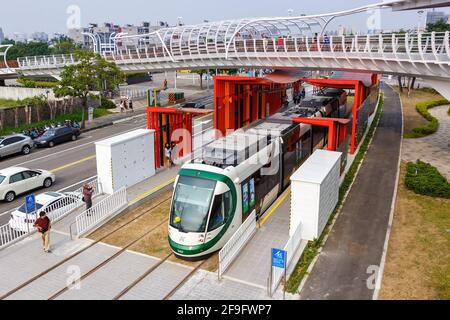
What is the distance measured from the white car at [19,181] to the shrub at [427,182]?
64.3ft

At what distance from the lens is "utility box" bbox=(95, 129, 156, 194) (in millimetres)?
20859

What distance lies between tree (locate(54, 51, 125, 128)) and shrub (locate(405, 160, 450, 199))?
28.1 metres

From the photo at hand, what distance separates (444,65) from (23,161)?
88.5 ft

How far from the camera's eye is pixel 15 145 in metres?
31.1

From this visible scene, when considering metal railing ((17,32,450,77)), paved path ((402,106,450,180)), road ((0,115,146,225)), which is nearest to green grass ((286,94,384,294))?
paved path ((402,106,450,180))

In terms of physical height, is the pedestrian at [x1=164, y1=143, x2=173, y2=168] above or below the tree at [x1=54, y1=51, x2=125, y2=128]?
below

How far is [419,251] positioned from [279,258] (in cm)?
667

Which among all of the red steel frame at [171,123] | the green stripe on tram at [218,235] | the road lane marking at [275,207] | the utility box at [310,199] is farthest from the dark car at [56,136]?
the utility box at [310,199]

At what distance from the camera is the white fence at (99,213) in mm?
17172

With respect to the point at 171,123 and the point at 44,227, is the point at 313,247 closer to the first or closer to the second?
the point at 44,227

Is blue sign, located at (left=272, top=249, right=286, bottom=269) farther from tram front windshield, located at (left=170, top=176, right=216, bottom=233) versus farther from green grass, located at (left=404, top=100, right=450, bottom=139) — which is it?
green grass, located at (left=404, top=100, right=450, bottom=139)

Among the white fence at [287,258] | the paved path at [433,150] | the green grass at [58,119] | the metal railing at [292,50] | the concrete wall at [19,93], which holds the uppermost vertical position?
the metal railing at [292,50]

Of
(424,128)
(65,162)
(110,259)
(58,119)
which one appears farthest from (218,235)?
(58,119)

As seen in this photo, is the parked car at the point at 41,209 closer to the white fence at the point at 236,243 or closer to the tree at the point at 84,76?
the white fence at the point at 236,243
